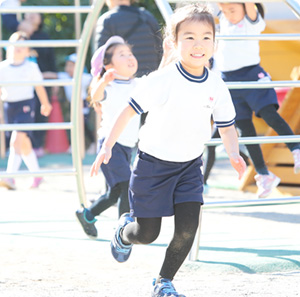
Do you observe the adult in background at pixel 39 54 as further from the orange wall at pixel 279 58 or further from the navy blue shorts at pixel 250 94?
the navy blue shorts at pixel 250 94

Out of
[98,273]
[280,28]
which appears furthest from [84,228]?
[280,28]

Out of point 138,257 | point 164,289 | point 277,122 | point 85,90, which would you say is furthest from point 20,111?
point 164,289

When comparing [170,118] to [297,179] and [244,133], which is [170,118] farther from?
[297,179]

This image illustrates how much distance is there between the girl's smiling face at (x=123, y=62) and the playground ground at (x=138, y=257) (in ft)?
3.52

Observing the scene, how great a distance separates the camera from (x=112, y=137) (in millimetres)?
3188

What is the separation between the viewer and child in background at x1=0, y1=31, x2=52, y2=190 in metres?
6.67

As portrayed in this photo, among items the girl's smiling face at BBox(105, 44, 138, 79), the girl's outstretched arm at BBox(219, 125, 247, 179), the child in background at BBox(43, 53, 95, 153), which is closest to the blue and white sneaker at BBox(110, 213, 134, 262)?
the girl's outstretched arm at BBox(219, 125, 247, 179)

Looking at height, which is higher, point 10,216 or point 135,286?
point 135,286

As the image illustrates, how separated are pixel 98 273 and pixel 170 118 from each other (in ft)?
3.51

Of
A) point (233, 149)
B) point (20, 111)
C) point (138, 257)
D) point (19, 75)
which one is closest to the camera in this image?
point (233, 149)

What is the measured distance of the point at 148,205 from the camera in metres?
3.27

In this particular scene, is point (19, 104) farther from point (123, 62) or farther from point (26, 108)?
point (123, 62)

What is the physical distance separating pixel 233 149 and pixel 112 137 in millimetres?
573

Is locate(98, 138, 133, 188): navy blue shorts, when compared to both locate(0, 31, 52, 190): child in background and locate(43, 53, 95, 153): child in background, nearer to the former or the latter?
locate(0, 31, 52, 190): child in background
